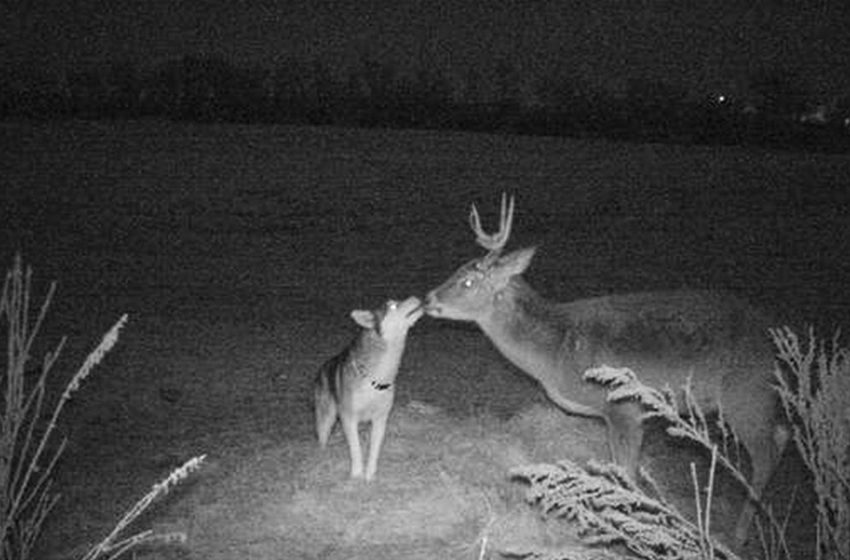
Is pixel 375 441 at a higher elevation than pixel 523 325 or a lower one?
lower

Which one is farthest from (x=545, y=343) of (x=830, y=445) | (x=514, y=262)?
(x=830, y=445)

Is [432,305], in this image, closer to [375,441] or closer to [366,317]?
[366,317]

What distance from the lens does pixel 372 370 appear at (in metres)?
7.56

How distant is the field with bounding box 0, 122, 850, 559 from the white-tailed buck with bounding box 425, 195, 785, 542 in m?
0.80

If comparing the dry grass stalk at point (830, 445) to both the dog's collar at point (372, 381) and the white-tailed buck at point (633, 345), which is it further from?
the dog's collar at point (372, 381)

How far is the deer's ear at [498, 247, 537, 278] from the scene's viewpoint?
8148 mm

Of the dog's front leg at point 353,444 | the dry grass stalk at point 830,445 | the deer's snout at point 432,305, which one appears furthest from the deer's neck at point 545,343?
the dry grass stalk at point 830,445

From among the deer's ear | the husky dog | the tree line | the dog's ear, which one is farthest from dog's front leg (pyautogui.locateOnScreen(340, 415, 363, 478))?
the tree line

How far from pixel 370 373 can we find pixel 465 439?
1795mm

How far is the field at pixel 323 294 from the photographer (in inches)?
298

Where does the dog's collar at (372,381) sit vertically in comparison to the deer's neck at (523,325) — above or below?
below

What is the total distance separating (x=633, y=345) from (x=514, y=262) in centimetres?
110

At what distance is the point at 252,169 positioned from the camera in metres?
31.2

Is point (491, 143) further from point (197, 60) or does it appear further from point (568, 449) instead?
point (568, 449)
